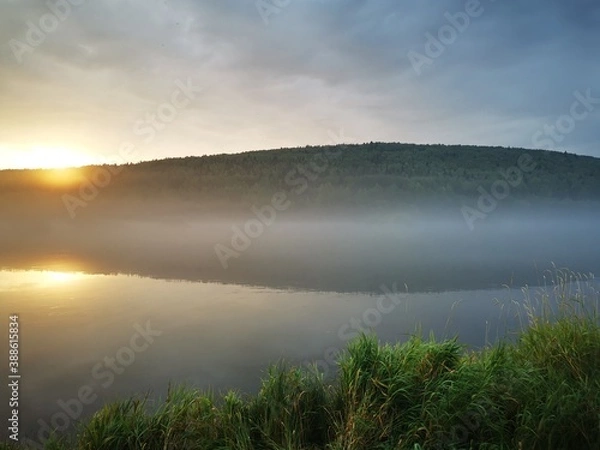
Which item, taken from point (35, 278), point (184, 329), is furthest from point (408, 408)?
point (35, 278)

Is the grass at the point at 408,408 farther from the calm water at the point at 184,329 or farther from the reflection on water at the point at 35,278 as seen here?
the reflection on water at the point at 35,278

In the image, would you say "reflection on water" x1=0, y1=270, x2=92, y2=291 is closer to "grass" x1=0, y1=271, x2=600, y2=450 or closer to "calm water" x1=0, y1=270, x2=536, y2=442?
"calm water" x1=0, y1=270, x2=536, y2=442

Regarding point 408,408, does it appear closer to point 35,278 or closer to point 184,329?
point 184,329

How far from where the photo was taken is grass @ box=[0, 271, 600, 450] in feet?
15.5

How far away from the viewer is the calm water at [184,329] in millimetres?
8992

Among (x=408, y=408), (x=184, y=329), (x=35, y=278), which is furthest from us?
(x=35, y=278)

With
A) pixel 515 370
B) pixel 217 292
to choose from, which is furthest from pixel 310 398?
pixel 217 292

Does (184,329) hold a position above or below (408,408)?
below

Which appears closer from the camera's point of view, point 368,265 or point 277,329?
point 277,329

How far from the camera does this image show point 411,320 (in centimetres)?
1405

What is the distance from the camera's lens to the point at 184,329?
13.2 metres

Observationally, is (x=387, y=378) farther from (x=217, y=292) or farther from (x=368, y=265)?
(x=368, y=265)

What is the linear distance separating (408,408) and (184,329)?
9.19 metres

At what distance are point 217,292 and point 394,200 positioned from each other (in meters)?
84.0
